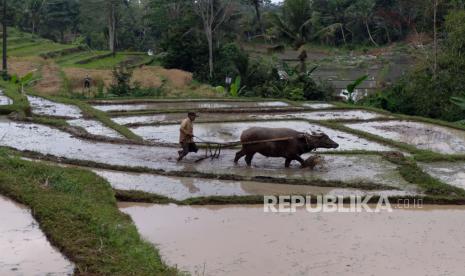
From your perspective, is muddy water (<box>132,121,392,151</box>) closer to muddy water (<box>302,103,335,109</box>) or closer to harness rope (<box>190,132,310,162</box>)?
harness rope (<box>190,132,310,162</box>)

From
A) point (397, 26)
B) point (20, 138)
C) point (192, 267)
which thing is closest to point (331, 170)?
point (192, 267)

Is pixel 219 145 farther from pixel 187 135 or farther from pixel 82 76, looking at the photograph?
pixel 82 76

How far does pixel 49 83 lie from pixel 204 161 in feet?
55.5

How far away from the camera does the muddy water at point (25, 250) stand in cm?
563

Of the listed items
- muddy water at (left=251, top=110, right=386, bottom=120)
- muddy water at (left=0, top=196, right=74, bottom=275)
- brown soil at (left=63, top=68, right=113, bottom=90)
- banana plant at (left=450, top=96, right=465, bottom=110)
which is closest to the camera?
muddy water at (left=0, top=196, right=74, bottom=275)

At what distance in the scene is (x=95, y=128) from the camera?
607 inches

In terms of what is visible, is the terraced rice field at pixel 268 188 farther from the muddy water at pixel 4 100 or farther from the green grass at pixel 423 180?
the muddy water at pixel 4 100

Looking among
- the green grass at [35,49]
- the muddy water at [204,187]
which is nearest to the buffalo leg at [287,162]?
the muddy water at [204,187]

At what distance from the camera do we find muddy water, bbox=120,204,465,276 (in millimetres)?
6168

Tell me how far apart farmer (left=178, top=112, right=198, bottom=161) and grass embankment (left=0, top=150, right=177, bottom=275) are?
212cm

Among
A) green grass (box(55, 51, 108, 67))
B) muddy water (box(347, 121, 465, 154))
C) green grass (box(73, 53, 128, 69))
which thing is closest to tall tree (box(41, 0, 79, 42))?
green grass (box(55, 51, 108, 67))

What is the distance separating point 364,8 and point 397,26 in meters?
3.15

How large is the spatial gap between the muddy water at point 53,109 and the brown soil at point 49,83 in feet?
12.1

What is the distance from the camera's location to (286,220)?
7.75 meters
